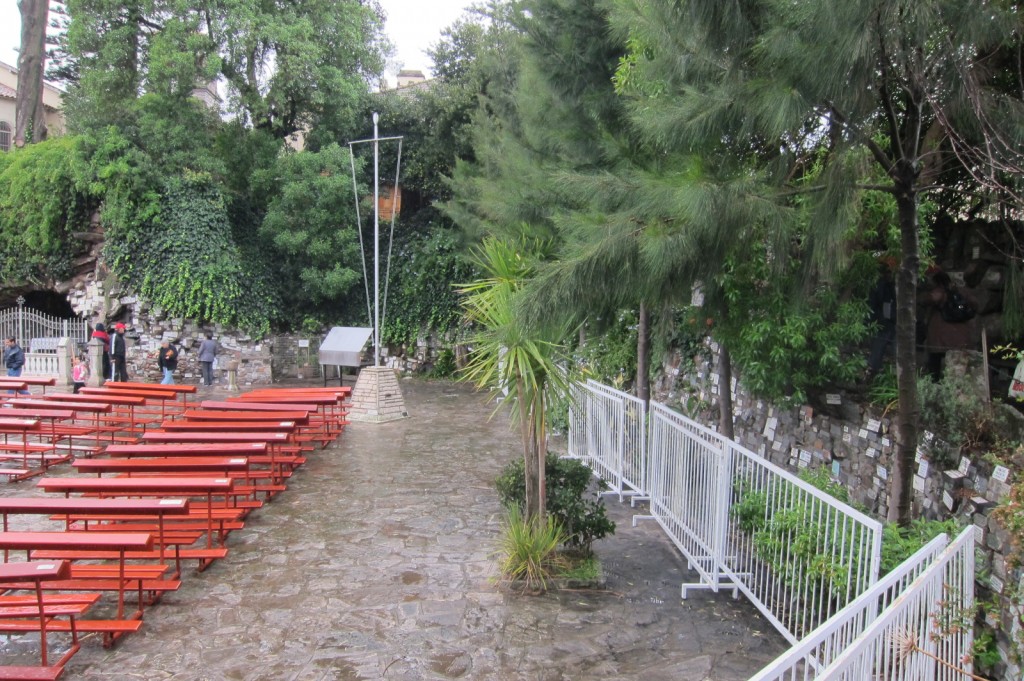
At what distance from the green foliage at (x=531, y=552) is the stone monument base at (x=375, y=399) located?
754 centimetres

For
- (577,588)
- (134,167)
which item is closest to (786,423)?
(577,588)

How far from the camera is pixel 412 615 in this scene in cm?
498

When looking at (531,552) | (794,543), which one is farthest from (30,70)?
(794,543)

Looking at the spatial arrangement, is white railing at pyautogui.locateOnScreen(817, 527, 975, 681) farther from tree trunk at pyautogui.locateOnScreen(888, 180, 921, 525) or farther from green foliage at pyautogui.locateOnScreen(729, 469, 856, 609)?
tree trunk at pyautogui.locateOnScreen(888, 180, 921, 525)

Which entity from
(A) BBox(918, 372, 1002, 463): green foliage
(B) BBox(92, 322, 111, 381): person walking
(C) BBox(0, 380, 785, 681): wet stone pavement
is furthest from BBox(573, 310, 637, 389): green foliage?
(B) BBox(92, 322, 111, 381): person walking

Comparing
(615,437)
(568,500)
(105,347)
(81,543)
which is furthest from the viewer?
(105,347)

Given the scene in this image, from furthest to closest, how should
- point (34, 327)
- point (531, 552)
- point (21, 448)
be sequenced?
point (34, 327) → point (21, 448) → point (531, 552)

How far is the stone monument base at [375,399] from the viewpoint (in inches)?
504

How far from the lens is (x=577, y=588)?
5.40 metres

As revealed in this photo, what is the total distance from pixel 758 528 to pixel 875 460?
186 cm

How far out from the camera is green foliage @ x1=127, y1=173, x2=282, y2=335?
59.2ft

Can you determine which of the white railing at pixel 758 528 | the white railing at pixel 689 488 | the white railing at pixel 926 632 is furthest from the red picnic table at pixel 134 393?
the white railing at pixel 926 632

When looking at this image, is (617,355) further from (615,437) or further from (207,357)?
(207,357)

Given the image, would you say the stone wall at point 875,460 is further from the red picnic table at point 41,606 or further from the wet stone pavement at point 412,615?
the red picnic table at point 41,606
